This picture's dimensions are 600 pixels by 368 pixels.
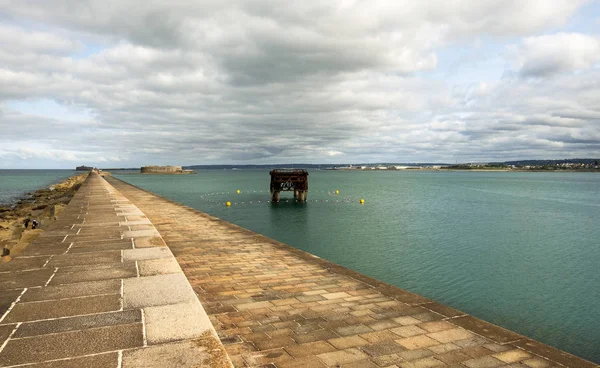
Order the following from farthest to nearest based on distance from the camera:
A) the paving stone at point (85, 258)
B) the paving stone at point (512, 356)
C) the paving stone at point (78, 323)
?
the paving stone at point (85, 258) → the paving stone at point (512, 356) → the paving stone at point (78, 323)

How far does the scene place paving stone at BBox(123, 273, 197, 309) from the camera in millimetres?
4345

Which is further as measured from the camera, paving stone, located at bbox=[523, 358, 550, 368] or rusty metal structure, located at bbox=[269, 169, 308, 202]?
rusty metal structure, located at bbox=[269, 169, 308, 202]

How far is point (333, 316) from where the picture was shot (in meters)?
5.26

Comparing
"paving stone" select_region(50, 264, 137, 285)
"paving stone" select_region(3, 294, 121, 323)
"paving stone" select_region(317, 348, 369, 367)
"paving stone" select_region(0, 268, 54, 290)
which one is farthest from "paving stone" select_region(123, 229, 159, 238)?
"paving stone" select_region(317, 348, 369, 367)

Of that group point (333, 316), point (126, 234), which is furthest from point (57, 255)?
point (333, 316)

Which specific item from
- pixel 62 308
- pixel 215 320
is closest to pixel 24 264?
pixel 62 308

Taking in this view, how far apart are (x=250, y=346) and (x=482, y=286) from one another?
11.7 meters

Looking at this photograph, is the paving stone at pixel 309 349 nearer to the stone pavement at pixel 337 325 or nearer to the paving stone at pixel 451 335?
the stone pavement at pixel 337 325

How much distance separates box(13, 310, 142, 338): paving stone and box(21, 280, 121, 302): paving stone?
784 mm

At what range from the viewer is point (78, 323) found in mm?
3816

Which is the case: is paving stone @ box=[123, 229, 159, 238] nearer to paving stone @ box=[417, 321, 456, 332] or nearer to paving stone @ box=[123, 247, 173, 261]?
paving stone @ box=[123, 247, 173, 261]

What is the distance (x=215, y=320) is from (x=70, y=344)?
6.45 ft

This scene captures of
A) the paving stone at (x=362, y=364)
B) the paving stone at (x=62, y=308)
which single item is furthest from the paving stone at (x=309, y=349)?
the paving stone at (x=62, y=308)

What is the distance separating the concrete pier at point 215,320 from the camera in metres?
3.34
